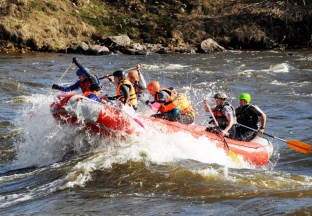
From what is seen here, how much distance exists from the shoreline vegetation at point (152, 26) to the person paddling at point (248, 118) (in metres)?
18.7

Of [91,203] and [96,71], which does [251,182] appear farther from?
[96,71]

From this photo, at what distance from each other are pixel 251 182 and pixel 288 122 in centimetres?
692

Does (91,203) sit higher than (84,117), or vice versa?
(84,117)

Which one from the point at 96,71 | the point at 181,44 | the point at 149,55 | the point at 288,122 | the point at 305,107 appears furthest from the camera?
the point at 181,44

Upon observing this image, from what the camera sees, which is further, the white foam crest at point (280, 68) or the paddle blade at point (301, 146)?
the white foam crest at point (280, 68)

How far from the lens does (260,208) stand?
6617 millimetres

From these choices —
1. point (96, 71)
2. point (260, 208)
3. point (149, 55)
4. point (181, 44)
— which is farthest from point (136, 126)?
point (181, 44)

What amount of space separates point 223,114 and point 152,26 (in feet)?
78.0

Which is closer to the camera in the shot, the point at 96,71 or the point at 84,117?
Answer: the point at 84,117

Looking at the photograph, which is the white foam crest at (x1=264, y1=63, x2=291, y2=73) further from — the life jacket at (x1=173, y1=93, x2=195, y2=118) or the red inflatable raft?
the red inflatable raft

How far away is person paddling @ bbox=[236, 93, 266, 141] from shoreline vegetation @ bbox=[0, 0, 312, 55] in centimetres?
1872

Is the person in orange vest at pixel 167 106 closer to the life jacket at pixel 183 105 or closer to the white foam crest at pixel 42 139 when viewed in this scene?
the life jacket at pixel 183 105

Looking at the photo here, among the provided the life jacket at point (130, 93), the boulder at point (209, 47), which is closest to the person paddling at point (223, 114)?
the life jacket at point (130, 93)

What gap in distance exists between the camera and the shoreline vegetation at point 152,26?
3027 centimetres
